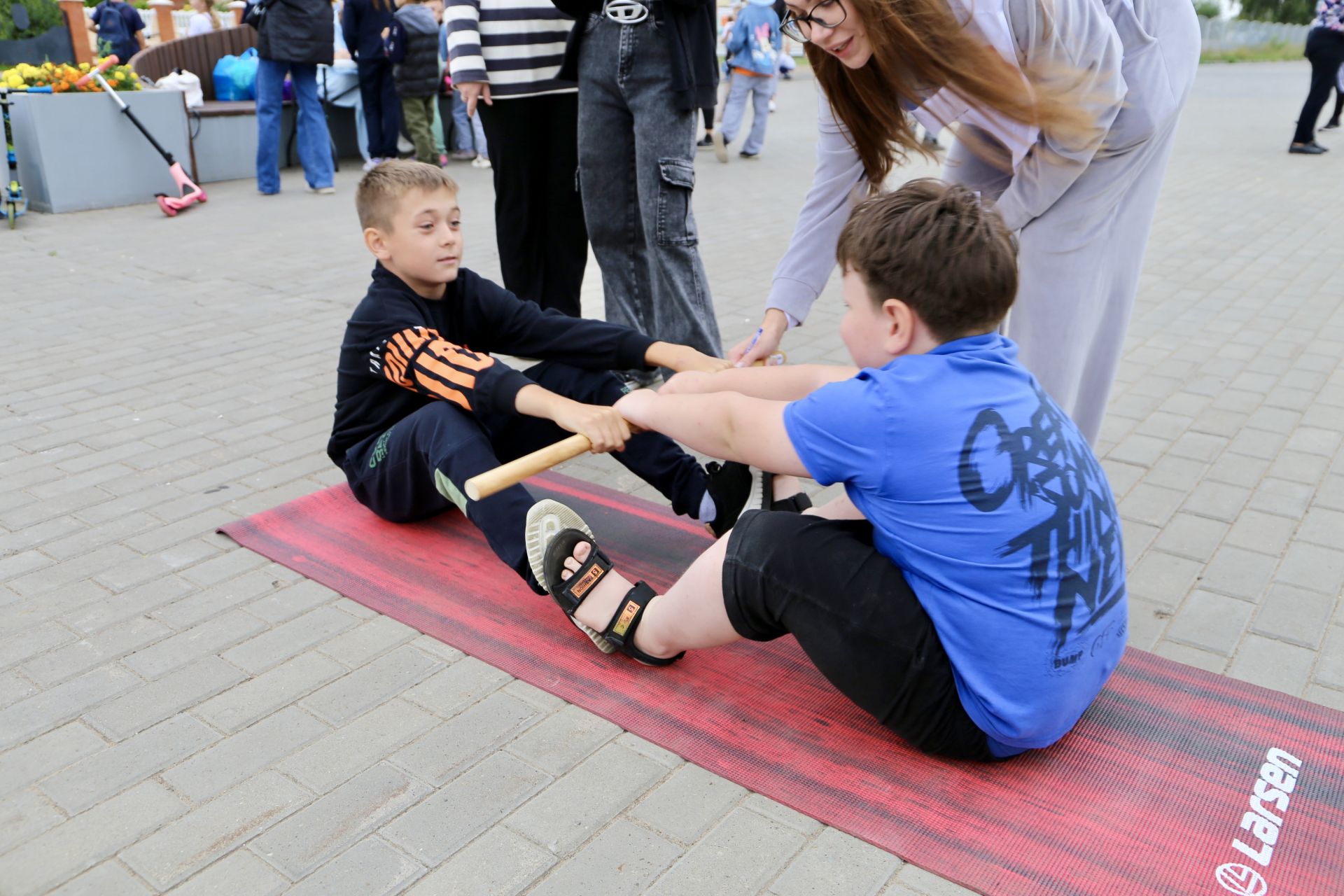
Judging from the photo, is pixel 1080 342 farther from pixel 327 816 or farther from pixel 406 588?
pixel 327 816

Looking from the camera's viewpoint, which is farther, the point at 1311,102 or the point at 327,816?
the point at 1311,102

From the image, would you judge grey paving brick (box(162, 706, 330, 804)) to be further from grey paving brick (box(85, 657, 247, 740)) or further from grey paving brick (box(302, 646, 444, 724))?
grey paving brick (box(85, 657, 247, 740))

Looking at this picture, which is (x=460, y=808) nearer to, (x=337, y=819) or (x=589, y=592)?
(x=337, y=819)

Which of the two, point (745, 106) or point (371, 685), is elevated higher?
point (745, 106)

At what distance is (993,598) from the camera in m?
1.84

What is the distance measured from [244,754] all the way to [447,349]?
1042 millimetres

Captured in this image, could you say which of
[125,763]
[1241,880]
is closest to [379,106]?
[125,763]

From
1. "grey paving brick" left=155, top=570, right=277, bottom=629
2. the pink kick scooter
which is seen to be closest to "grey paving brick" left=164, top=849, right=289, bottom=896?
"grey paving brick" left=155, top=570, right=277, bottom=629

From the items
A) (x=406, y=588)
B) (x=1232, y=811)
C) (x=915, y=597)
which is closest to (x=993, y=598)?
(x=915, y=597)

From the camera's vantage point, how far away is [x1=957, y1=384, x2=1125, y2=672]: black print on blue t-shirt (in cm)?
180

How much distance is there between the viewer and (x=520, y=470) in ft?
7.30

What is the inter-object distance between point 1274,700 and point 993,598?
0.85 meters

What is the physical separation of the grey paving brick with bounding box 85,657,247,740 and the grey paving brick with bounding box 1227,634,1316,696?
2160 millimetres

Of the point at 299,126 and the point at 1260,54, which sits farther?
the point at 1260,54
